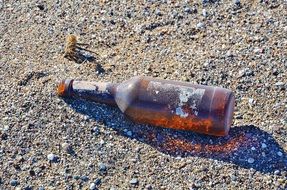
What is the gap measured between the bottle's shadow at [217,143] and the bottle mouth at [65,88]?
0.55 feet

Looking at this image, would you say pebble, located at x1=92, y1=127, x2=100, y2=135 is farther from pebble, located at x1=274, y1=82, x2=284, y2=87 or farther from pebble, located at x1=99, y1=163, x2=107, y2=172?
pebble, located at x1=274, y1=82, x2=284, y2=87

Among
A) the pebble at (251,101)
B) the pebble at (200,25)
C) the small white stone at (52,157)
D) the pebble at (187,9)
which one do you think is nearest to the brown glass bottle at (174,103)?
the pebble at (251,101)

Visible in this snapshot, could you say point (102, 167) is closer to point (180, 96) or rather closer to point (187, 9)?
point (180, 96)

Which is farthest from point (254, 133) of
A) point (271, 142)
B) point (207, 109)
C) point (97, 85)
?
point (97, 85)

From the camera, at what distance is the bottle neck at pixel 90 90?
297 centimetres

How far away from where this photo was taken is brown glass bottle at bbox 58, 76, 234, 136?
2.77 meters

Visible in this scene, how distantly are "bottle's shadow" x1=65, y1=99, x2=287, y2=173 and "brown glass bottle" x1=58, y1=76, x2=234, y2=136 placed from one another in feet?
0.15

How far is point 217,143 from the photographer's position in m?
2.87

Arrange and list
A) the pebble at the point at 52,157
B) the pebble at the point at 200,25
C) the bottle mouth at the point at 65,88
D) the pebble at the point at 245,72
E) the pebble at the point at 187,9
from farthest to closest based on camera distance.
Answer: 1. the pebble at the point at 187,9
2. the pebble at the point at 200,25
3. the pebble at the point at 245,72
4. the bottle mouth at the point at 65,88
5. the pebble at the point at 52,157

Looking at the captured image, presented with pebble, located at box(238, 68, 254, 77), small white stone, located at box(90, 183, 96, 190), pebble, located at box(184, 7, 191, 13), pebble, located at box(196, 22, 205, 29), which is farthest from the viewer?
pebble, located at box(184, 7, 191, 13)

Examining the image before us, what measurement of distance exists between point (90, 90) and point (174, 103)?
428 millimetres

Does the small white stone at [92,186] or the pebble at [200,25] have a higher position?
the pebble at [200,25]

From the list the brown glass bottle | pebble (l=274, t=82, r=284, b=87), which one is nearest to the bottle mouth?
the brown glass bottle

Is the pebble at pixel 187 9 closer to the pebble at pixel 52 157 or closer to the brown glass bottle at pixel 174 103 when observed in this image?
the brown glass bottle at pixel 174 103
